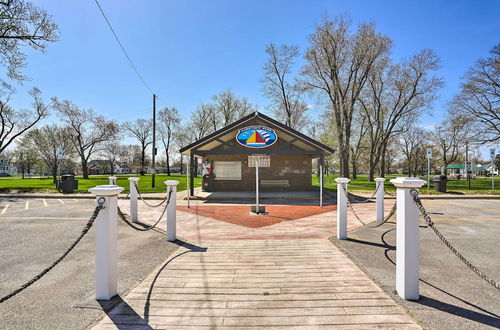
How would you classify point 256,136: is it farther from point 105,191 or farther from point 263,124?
point 105,191

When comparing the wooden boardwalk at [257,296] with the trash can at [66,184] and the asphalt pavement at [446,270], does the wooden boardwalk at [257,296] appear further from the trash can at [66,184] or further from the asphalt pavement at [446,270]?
the trash can at [66,184]

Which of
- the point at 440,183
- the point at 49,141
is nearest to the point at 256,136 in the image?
the point at 440,183

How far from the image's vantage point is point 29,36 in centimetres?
1574

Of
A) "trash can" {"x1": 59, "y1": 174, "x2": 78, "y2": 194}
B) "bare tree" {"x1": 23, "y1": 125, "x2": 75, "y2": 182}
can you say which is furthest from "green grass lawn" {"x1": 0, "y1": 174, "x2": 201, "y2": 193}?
"bare tree" {"x1": 23, "y1": 125, "x2": 75, "y2": 182}

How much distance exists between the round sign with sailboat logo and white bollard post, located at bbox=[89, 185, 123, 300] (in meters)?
11.3

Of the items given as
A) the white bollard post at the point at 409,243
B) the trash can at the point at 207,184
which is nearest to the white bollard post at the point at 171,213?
the white bollard post at the point at 409,243

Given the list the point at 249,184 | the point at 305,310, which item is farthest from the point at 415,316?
the point at 249,184

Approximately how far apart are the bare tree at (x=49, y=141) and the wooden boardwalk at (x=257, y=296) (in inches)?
1552

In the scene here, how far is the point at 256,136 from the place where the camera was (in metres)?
14.2

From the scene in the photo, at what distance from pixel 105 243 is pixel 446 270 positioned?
518cm

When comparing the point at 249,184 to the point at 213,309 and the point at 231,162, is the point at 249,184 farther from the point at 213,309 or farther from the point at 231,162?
the point at 213,309

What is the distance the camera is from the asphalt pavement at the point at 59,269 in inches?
104

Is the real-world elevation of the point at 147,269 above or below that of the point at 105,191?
below

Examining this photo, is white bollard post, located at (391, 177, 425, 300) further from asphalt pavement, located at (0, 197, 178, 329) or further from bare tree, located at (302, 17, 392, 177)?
bare tree, located at (302, 17, 392, 177)
